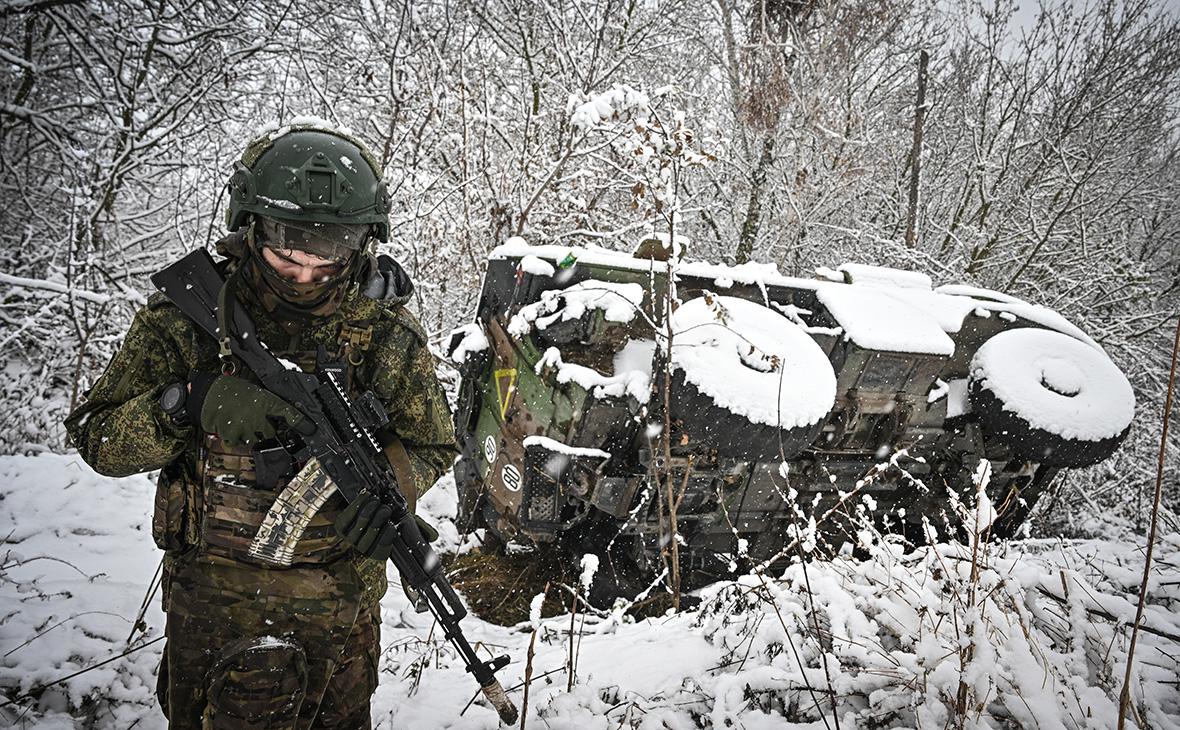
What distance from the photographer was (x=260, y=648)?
1.75m

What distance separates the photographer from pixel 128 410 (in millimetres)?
1709

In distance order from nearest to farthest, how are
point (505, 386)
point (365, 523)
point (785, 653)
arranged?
1. point (365, 523)
2. point (785, 653)
3. point (505, 386)

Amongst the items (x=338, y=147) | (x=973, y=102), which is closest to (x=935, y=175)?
(x=973, y=102)

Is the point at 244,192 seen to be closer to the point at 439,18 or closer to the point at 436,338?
the point at 436,338

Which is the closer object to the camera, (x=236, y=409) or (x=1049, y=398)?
(x=236, y=409)

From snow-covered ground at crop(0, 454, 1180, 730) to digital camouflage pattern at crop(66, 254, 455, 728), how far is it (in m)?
0.64

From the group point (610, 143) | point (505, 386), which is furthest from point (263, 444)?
point (610, 143)

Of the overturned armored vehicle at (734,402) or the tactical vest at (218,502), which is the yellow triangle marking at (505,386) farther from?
the tactical vest at (218,502)

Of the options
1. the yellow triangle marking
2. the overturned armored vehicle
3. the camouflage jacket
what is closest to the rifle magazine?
the camouflage jacket

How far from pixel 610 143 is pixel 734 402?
4692 millimetres

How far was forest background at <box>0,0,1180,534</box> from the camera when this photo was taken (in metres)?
5.48

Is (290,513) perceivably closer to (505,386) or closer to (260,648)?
(260,648)

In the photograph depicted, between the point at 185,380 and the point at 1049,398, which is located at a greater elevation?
the point at 185,380

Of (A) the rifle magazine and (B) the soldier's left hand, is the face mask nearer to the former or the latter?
(A) the rifle magazine
